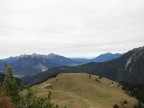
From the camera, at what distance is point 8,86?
144 feet

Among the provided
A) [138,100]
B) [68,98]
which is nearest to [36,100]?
[68,98]

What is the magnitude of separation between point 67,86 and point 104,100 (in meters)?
30.2

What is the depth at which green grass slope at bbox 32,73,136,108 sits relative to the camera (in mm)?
146500

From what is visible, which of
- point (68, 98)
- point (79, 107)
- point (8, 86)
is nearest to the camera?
point (8, 86)

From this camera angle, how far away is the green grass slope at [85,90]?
146500 mm

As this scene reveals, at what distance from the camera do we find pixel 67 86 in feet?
587

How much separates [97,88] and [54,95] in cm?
4111

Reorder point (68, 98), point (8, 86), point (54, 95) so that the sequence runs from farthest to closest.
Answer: point (54, 95), point (68, 98), point (8, 86)

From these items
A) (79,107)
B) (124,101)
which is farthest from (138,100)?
(79,107)

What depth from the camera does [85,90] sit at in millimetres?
170500

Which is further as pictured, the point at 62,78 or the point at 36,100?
the point at 62,78

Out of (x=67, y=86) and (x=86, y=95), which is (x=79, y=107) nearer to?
(x=86, y=95)

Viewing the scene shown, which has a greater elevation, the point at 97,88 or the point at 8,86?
the point at 8,86

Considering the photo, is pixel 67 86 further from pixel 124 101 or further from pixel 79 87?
pixel 124 101
